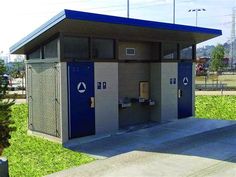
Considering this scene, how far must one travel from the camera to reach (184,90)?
1648 centimetres

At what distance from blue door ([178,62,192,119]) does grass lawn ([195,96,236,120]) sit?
3.86 feet

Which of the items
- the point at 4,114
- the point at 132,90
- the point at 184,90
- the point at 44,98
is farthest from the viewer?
the point at 184,90

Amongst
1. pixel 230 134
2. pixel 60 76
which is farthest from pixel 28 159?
pixel 230 134

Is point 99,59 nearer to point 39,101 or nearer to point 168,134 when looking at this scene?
point 39,101

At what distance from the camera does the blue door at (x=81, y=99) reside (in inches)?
462

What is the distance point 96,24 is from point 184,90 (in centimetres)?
663

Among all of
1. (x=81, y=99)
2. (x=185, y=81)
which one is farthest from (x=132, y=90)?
(x=81, y=99)

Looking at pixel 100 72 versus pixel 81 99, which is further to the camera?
pixel 100 72

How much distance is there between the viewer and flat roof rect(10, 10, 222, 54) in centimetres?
1059

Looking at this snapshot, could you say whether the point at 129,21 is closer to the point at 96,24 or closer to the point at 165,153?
the point at 96,24

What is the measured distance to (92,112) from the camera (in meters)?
12.4

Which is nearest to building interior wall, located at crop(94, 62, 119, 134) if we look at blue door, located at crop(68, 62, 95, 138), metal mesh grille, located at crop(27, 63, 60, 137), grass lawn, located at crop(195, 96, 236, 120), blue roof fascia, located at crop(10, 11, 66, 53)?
blue door, located at crop(68, 62, 95, 138)

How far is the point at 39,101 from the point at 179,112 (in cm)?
660

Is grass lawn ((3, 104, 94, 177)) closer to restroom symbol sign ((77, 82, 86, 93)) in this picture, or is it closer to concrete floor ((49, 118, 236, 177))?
concrete floor ((49, 118, 236, 177))
